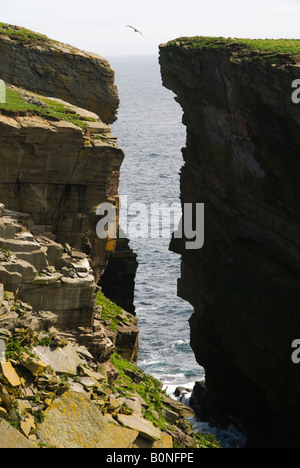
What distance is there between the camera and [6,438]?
28.1 metres

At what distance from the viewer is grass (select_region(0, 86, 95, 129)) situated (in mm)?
48625

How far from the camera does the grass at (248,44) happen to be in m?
56.6

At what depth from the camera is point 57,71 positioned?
68062mm

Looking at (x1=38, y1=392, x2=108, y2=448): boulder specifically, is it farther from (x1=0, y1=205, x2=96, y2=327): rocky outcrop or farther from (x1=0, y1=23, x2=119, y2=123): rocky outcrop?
(x1=0, y1=23, x2=119, y2=123): rocky outcrop

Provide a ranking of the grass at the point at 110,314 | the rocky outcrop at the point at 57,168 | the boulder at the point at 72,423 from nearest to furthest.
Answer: the boulder at the point at 72,423 → the rocky outcrop at the point at 57,168 → the grass at the point at 110,314

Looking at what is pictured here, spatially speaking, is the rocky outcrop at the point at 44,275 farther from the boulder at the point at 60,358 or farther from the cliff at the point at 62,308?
the boulder at the point at 60,358

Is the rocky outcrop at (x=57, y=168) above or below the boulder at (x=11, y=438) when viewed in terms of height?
above

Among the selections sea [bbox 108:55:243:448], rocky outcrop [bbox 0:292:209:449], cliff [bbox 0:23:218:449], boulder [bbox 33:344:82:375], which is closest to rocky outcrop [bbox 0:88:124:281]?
cliff [bbox 0:23:218:449]

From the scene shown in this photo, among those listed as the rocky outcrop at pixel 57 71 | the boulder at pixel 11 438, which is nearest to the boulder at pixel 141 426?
the boulder at pixel 11 438

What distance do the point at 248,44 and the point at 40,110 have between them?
750 inches

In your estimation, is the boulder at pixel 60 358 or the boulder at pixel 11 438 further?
the boulder at pixel 60 358

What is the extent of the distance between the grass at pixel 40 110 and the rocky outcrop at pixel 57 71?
12.7 m
